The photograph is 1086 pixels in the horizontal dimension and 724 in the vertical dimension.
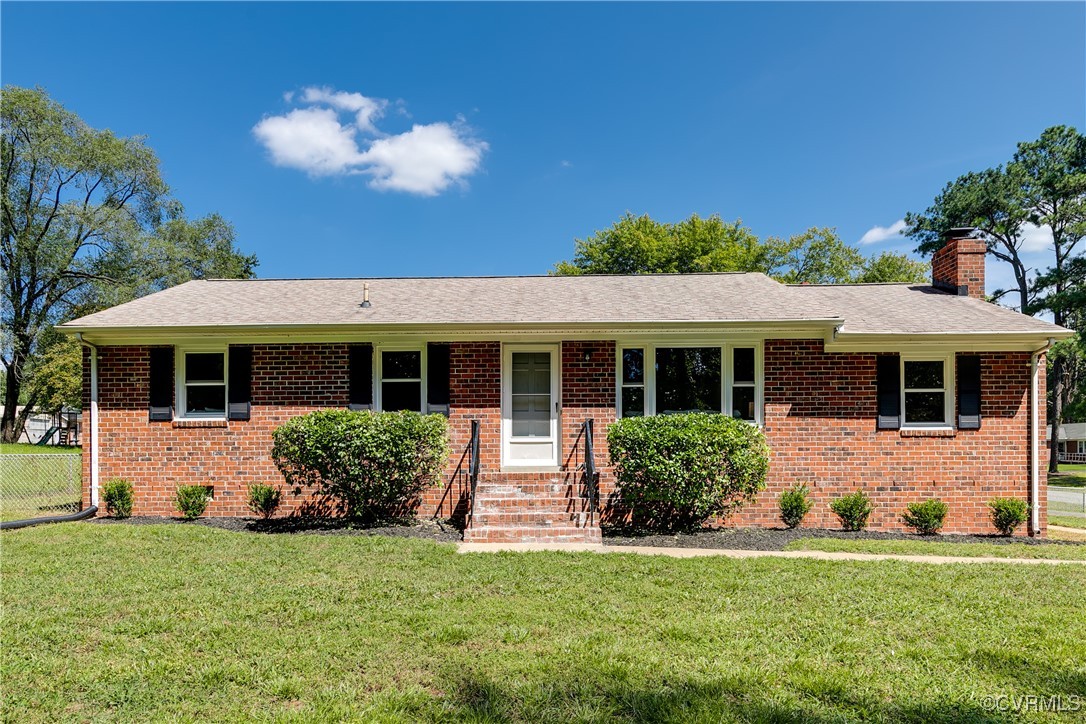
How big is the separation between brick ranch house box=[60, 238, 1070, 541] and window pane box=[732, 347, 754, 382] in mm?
33

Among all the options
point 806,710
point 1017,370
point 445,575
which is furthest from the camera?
point 1017,370

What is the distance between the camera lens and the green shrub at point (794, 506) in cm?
852

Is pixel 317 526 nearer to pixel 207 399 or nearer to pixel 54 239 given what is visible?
pixel 207 399

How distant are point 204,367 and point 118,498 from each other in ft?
7.72

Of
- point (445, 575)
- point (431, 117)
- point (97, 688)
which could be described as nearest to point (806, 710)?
point (445, 575)

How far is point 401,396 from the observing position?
918cm

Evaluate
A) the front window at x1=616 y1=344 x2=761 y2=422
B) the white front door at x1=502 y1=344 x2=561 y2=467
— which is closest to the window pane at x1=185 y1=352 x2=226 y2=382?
the white front door at x1=502 y1=344 x2=561 y2=467

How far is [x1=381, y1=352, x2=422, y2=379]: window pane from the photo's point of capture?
9211 millimetres

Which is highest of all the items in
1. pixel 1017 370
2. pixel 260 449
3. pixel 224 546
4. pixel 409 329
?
pixel 409 329

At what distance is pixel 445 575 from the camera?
5.59 metres

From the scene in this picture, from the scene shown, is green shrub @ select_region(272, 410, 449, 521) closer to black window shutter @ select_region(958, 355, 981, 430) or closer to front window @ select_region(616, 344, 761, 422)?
front window @ select_region(616, 344, 761, 422)

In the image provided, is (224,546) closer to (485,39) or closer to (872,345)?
(872,345)

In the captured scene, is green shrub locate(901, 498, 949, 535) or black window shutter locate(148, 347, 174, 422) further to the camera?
black window shutter locate(148, 347, 174, 422)

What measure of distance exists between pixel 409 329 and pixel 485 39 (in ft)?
30.8
